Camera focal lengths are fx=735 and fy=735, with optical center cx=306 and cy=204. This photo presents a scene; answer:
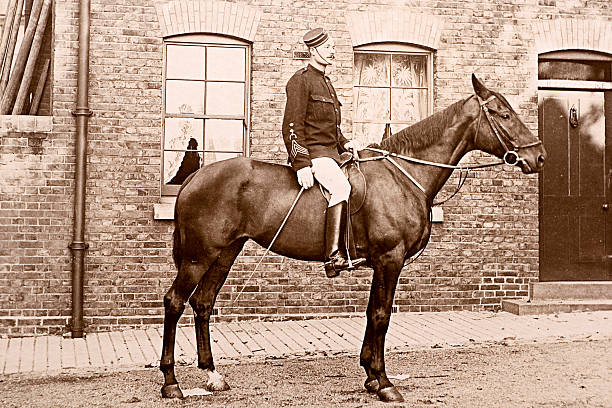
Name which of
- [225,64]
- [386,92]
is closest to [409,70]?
[386,92]

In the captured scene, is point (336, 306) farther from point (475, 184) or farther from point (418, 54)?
point (418, 54)

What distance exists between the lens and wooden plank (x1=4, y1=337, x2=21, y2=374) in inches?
275

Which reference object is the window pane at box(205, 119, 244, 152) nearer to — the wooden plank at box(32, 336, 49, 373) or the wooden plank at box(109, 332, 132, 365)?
the wooden plank at box(109, 332, 132, 365)

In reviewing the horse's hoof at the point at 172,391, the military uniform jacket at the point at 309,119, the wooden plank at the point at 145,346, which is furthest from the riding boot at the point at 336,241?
the wooden plank at the point at 145,346

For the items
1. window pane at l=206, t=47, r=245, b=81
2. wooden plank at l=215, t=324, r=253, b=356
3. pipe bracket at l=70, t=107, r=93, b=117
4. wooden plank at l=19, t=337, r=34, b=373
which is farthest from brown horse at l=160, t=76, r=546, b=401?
window pane at l=206, t=47, r=245, b=81

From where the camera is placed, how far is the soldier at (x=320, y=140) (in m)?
6.09

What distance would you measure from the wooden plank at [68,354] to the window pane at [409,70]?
536 cm

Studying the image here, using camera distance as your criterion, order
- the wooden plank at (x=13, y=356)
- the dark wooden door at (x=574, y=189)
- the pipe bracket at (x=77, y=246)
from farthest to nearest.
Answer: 1. the dark wooden door at (x=574, y=189)
2. the pipe bracket at (x=77, y=246)
3. the wooden plank at (x=13, y=356)

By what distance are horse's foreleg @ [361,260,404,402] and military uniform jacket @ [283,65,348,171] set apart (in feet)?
3.50

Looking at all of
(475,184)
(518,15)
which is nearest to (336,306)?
(475,184)

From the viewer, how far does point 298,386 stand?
244 inches

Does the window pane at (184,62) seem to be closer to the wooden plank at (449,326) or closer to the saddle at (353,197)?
the saddle at (353,197)

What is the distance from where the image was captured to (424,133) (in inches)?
253

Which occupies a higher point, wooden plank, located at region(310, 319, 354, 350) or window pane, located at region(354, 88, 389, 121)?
window pane, located at region(354, 88, 389, 121)
